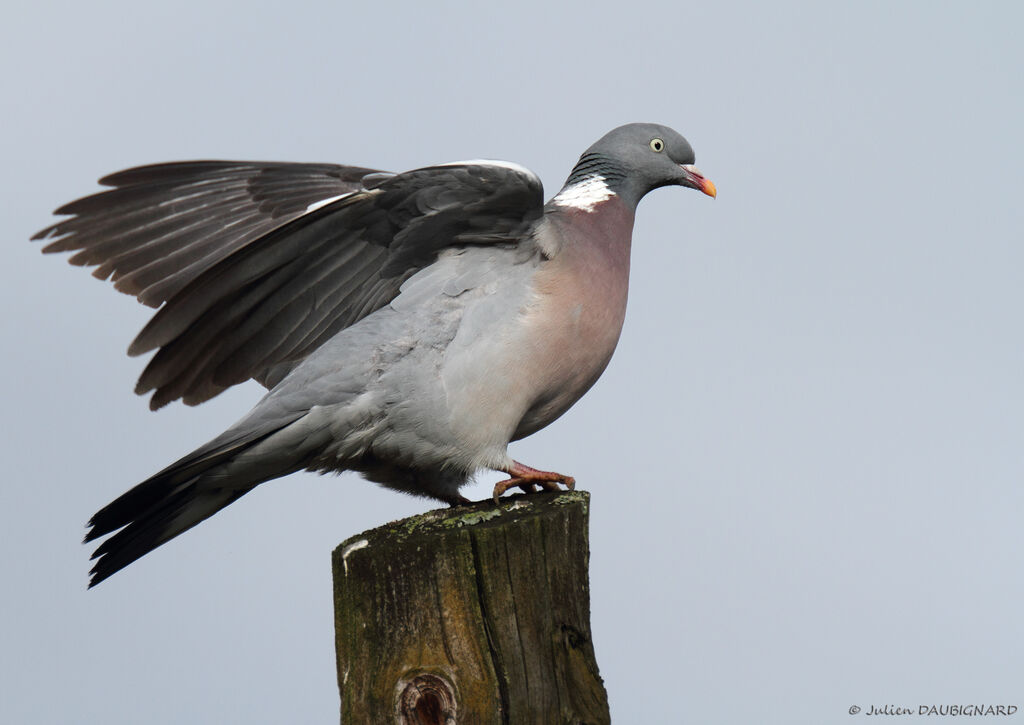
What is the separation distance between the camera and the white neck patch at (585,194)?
5375 millimetres

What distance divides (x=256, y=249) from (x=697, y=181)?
7.69ft

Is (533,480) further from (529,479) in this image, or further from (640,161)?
(640,161)

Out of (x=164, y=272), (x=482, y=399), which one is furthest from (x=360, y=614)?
(x=164, y=272)

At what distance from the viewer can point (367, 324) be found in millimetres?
4711

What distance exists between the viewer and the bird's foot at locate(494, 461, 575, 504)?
4562 millimetres

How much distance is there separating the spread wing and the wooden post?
63.9 inches

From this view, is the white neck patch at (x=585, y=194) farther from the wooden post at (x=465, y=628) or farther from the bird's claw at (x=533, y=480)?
the wooden post at (x=465, y=628)

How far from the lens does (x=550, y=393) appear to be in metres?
4.89

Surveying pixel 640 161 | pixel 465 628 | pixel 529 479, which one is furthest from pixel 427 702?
pixel 640 161

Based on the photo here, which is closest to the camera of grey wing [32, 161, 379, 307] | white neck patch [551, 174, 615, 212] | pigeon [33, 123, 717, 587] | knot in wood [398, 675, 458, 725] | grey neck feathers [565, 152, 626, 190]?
knot in wood [398, 675, 458, 725]

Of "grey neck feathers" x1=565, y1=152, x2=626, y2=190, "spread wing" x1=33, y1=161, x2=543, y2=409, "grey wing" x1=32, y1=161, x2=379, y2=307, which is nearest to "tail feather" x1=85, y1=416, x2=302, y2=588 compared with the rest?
"spread wing" x1=33, y1=161, x2=543, y2=409

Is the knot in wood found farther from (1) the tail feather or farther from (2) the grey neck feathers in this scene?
(2) the grey neck feathers

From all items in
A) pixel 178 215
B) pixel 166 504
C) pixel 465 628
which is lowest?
pixel 465 628

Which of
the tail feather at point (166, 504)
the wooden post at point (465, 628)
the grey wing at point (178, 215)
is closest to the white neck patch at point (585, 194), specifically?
the grey wing at point (178, 215)
